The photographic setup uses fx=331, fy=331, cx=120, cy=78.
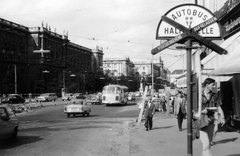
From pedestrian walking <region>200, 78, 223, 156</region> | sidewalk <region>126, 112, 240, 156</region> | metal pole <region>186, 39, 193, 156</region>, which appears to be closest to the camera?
metal pole <region>186, 39, 193, 156</region>

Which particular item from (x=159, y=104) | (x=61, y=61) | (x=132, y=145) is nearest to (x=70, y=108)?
(x=159, y=104)

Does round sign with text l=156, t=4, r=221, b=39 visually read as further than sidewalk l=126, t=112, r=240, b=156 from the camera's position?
No

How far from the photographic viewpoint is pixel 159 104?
3325 cm

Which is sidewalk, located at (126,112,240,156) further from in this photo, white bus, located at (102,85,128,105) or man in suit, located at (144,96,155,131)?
white bus, located at (102,85,128,105)

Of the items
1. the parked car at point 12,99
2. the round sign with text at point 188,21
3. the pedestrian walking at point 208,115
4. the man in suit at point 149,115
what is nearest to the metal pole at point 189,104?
the round sign with text at point 188,21

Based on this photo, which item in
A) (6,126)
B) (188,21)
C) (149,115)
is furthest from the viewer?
(149,115)

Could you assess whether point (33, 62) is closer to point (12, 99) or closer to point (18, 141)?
point (12, 99)

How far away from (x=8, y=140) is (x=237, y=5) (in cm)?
1398

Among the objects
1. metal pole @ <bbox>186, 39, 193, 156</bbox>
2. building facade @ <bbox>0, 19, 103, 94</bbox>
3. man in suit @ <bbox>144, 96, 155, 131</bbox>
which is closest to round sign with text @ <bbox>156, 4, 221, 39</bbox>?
metal pole @ <bbox>186, 39, 193, 156</bbox>

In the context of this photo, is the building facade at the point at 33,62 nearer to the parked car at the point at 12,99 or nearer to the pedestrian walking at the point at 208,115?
the parked car at the point at 12,99

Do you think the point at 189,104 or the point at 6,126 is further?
the point at 6,126

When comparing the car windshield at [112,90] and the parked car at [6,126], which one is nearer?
the parked car at [6,126]

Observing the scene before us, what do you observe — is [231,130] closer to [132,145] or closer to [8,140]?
[132,145]

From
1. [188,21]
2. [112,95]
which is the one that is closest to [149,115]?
[188,21]
